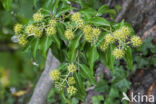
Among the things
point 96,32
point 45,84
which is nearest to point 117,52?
point 96,32

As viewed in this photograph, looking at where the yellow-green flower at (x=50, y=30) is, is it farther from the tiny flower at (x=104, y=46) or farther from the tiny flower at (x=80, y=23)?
the tiny flower at (x=104, y=46)

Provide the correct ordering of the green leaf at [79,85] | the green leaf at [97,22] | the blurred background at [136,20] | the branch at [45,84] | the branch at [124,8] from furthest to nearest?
the branch at [124,8]
the branch at [45,84]
the blurred background at [136,20]
the green leaf at [79,85]
the green leaf at [97,22]

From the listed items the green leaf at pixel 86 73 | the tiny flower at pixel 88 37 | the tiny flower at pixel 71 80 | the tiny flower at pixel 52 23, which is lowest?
the tiny flower at pixel 71 80

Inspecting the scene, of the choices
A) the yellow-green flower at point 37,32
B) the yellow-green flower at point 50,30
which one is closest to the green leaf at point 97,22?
the yellow-green flower at point 50,30

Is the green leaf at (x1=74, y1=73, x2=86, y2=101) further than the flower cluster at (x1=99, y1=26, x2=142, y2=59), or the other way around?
the green leaf at (x1=74, y1=73, x2=86, y2=101)

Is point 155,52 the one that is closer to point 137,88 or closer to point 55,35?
point 137,88

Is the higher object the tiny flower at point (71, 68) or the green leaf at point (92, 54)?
the green leaf at point (92, 54)

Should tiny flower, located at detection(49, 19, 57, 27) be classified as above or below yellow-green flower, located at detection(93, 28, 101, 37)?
above

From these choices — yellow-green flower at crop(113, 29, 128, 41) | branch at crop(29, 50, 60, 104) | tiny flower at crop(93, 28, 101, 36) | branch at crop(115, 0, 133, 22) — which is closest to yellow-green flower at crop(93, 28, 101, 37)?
tiny flower at crop(93, 28, 101, 36)

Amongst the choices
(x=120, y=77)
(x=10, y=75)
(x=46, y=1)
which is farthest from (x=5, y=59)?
(x=120, y=77)

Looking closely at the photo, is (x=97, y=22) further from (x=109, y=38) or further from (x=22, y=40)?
(x=22, y=40)

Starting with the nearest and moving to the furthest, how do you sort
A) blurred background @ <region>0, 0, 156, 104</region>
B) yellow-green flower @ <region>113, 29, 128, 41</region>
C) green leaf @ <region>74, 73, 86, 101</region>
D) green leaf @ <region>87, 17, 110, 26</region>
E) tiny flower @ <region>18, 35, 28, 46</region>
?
1. yellow-green flower @ <region>113, 29, 128, 41</region>
2. green leaf @ <region>87, 17, 110, 26</region>
3. tiny flower @ <region>18, 35, 28, 46</region>
4. green leaf @ <region>74, 73, 86, 101</region>
5. blurred background @ <region>0, 0, 156, 104</region>

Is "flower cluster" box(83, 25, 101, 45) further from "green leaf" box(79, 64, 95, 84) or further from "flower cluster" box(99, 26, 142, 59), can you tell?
"green leaf" box(79, 64, 95, 84)

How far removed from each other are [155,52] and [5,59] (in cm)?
227
